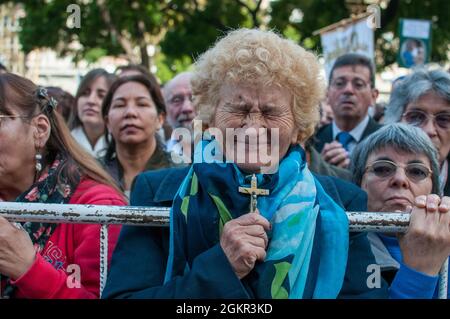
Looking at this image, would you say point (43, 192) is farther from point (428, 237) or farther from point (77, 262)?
point (428, 237)

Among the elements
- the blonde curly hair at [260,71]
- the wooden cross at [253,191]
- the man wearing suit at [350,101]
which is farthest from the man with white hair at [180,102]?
the wooden cross at [253,191]

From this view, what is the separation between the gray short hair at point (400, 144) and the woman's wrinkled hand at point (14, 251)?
1.57 meters

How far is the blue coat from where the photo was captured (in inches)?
92.1

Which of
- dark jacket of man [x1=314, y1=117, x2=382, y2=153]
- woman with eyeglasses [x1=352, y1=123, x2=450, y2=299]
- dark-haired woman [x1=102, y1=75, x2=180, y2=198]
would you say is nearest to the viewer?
woman with eyeglasses [x1=352, y1=123, x2=450, y2=299]

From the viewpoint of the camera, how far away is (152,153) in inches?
188

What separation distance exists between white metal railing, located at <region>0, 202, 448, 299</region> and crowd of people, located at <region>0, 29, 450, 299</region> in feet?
0.16

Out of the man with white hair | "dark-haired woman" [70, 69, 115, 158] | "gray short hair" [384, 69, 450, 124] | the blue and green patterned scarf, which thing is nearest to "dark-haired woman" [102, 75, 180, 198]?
the man with white hair

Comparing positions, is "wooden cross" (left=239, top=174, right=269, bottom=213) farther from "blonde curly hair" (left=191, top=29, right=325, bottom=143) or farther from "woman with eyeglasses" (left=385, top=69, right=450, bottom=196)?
"woman with eyeglasses" (left=385, top=69, right=450, bottom=196)

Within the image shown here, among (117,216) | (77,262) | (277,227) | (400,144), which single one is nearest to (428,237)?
(277,227)

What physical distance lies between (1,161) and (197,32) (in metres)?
15.1

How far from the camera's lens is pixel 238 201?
96.7 inches

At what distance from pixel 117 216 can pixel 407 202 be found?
4.27ft

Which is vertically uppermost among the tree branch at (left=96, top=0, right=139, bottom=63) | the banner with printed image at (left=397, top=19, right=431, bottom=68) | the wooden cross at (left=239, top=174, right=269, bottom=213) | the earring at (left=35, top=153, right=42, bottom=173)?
the tree branch at (left=96, top=0, right=139, bottom=63)
